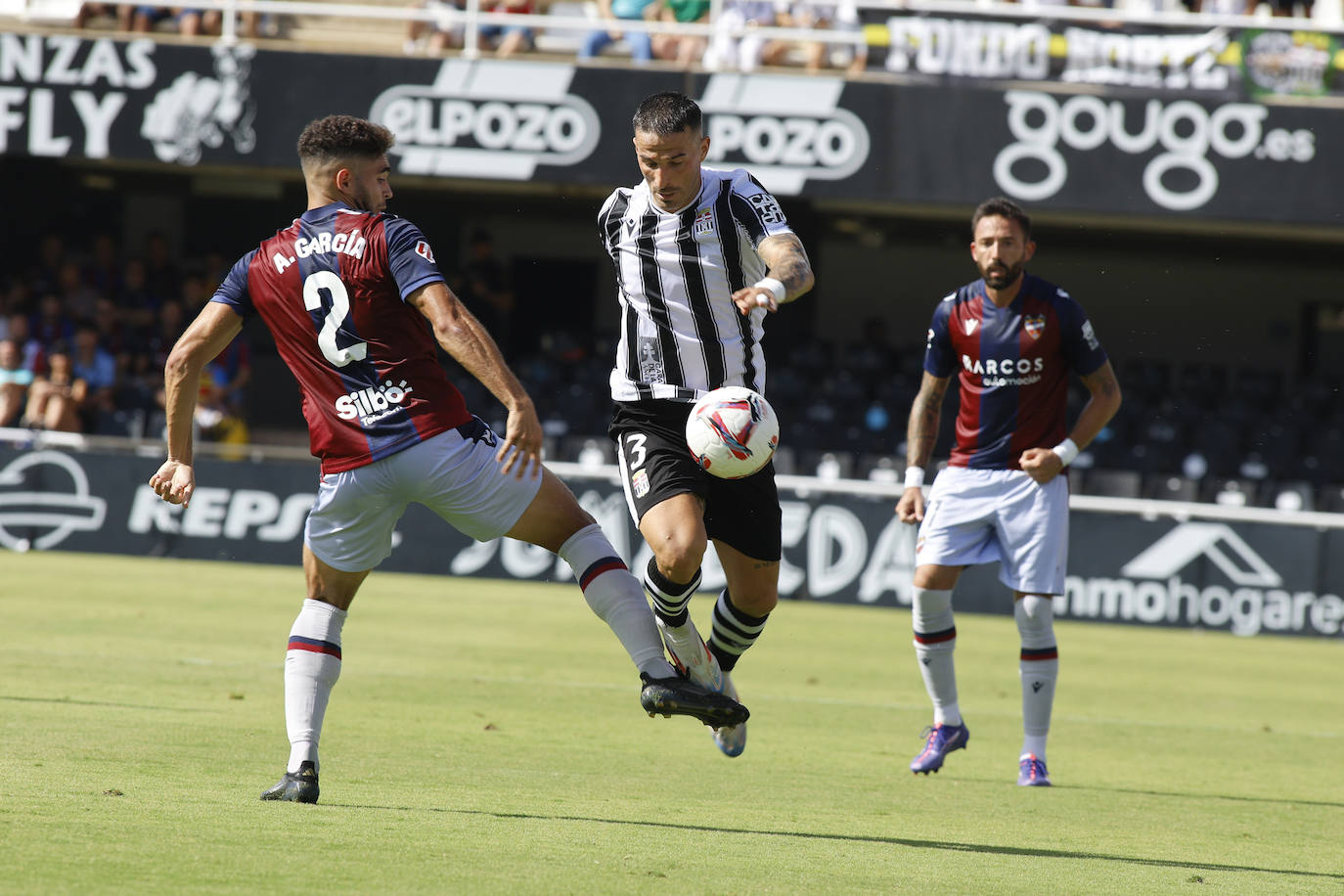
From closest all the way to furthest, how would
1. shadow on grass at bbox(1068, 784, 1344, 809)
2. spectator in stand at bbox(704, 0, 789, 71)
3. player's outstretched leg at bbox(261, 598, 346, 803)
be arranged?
player's outstretched leg at bbox(261, 598, 346, 803), shadow on grass at bbox(1068, 784, 1344, 809), spectator in stand at bbox(704, 0, 789, 71)

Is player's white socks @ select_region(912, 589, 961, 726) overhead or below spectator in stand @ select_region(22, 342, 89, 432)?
below

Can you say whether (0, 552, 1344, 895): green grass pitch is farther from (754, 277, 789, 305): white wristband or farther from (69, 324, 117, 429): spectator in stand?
(69, 324, 117, 429): spectator in stand

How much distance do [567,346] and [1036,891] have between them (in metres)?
15.8

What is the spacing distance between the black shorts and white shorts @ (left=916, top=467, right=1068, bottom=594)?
117 cm

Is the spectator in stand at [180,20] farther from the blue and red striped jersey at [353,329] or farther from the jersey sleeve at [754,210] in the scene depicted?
the blue and red striped jersey at [353,329]

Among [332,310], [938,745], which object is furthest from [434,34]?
[332,310]

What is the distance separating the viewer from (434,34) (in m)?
18.1

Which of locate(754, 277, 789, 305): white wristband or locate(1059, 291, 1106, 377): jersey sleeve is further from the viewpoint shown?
locate(1059, 291, 1106, 377): jersey sleeve

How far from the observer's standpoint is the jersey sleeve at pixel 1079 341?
671 centimetres

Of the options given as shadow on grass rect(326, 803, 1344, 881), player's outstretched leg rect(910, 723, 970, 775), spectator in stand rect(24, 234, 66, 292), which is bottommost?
player's outstretched leg rect(910, 723, 970, 775)

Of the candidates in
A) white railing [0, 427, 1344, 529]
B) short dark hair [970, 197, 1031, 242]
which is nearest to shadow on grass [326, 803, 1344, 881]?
short dark hair [970, 197, 1031, 242]

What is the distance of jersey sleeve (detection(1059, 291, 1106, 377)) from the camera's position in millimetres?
6715

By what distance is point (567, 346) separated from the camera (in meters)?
19.7

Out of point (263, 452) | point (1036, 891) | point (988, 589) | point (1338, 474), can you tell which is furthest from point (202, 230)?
point (1036, 891)
